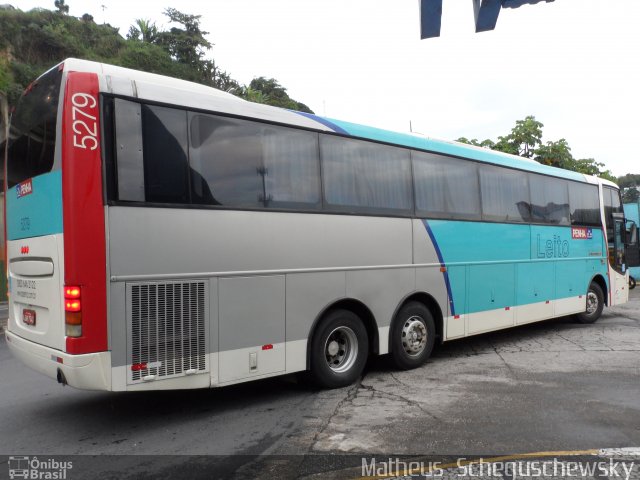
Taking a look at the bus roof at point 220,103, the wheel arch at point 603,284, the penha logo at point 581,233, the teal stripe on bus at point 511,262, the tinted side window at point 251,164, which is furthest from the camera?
the wheel arch at point 603,284

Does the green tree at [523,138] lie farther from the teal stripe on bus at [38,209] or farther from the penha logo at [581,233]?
the teal stripe on bus at [38,209]

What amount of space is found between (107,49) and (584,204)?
41437mm

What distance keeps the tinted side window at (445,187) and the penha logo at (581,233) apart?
11.9 feet

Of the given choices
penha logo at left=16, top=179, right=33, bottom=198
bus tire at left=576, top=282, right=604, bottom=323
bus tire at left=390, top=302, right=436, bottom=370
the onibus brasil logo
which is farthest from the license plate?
bus tire at left=576, top=282, right=604, bottom=323

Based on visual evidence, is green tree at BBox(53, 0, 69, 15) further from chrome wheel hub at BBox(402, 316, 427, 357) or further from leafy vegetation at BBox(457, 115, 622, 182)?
chrome wheel hub at BBox(402, 316, 427, 357)

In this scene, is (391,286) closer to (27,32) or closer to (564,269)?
(564,269)

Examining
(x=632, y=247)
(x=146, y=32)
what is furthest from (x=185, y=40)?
(x=632, y=247)

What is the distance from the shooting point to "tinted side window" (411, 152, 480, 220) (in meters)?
7.70

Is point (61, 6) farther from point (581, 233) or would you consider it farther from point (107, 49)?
point (581, 233)

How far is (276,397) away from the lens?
20.5 ft

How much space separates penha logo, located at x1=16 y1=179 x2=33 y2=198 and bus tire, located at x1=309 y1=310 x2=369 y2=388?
3.39m

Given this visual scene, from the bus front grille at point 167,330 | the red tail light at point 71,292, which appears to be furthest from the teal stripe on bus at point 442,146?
the red tail light at point 71,292

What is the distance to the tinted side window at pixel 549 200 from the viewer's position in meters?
9.94

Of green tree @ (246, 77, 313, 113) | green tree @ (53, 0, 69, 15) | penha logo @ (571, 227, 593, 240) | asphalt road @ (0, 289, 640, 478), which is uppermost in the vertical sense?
green tree @ (53, 0, 69, 15)
